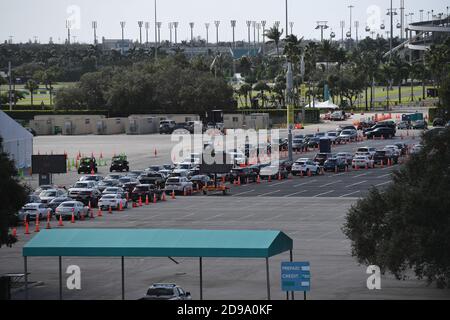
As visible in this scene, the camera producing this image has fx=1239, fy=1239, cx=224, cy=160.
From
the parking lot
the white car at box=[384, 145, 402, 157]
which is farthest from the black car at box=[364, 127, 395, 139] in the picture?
the parking lot

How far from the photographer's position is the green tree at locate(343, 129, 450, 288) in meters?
34.2

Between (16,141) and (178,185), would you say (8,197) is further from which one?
(16,141)

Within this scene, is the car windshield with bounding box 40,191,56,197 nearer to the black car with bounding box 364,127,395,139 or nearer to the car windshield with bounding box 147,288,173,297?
the car windshield with bounding box 147,288,173,297

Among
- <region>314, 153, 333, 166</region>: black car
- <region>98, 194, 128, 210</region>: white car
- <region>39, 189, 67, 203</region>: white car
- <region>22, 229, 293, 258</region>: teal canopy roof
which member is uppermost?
<region>22, 229, 293, 258</region>: teal canopy roof

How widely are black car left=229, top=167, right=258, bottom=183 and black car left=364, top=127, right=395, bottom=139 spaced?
36146 mm

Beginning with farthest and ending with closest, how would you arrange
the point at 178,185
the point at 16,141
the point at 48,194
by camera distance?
1. the point at 16,141
2. the point at 178,185
3. the point at 48,194

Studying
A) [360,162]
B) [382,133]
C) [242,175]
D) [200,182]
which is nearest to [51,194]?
[200,182]

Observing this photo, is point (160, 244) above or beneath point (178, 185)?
above

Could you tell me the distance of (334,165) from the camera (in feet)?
268

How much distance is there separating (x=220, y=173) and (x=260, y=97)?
330ft

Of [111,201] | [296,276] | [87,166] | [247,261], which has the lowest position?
[247,261]

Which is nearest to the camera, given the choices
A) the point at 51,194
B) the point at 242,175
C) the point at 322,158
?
the point at 51,194

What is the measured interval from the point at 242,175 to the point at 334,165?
8484 mm

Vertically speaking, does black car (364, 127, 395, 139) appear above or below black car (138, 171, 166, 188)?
above
